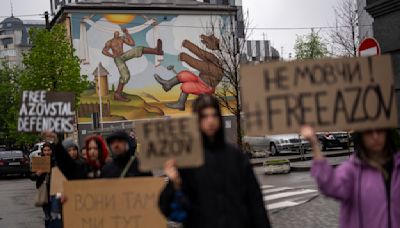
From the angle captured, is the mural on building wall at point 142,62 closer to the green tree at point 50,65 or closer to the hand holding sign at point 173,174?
the green tree at point 50,65

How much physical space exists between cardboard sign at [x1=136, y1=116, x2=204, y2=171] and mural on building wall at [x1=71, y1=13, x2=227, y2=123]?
44.7 metres

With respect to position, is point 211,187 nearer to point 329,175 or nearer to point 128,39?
point 329,175

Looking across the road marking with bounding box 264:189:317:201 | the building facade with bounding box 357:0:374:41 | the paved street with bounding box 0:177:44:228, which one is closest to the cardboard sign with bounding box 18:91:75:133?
the paved street with bounding box 0:177:44:228

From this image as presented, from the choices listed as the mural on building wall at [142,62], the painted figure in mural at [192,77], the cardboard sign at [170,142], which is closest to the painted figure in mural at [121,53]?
the mural on building wall at [142,62]

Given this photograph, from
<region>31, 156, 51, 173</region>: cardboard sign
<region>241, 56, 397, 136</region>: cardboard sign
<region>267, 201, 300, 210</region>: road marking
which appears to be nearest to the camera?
<region>241, 56, 397, 136</region>: cardboard sign

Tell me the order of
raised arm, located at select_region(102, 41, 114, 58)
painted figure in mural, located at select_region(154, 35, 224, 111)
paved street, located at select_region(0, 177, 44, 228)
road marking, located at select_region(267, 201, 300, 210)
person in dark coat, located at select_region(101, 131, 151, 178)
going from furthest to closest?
painted figure in mural, located at select_region(154, 35, 224, 111)
raised arm, located at select_region(102, 41, 114, 58)
paved street, located at select_region(0, 177, 44, 228)
road marking, located at select_region(267, 201, 300, 210)
person in dark coat, located at select_region(101, 131, 151, 178)

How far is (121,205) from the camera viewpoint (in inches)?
263

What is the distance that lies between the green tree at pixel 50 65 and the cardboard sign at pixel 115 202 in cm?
2505

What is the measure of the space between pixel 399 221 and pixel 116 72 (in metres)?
48.3

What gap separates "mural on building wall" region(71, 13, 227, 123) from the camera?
5138 cm

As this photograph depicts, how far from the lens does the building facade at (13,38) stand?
165500mm

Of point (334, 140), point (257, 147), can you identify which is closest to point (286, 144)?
point (257, 147)

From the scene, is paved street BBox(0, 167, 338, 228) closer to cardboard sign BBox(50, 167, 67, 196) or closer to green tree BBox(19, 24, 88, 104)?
cardboard sign BBox(50, 167, 67, 196)

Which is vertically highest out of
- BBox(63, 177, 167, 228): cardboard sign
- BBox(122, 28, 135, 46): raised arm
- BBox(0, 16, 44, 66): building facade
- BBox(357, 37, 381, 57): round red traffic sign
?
BBox(0, 16, 44, 66): building facade
